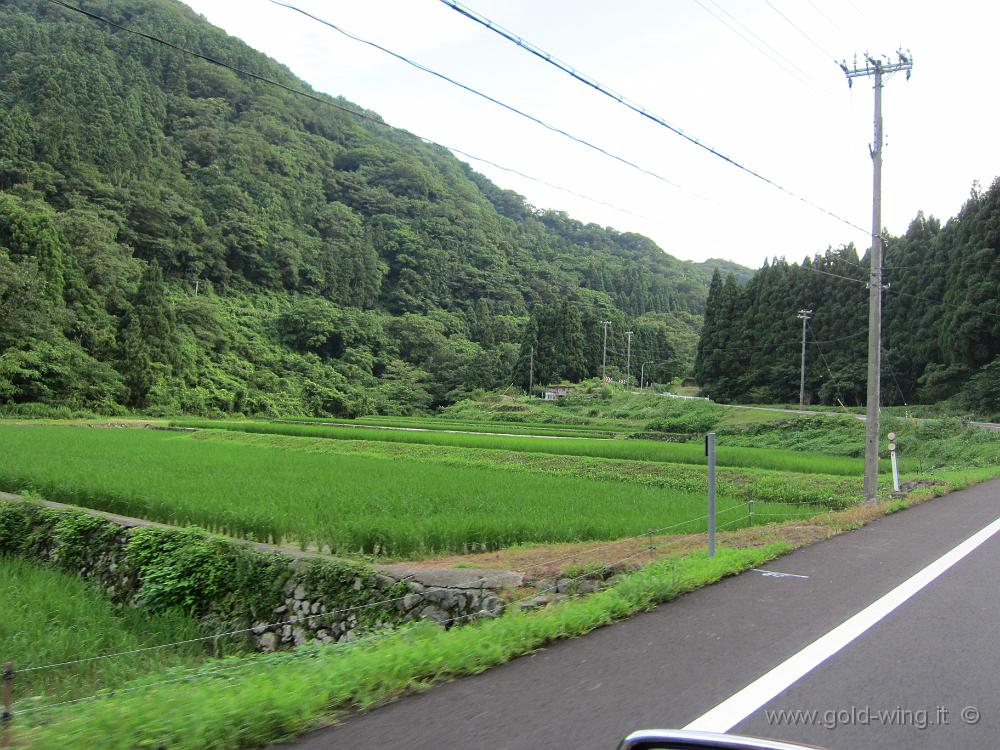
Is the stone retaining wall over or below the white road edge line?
below

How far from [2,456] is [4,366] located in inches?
1159

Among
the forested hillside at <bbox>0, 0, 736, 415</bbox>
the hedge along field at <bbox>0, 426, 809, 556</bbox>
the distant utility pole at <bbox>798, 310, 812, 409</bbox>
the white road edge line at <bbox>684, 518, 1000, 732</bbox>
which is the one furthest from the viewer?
the forested hillside at <bbox>0, 0, 736, 415</bbox>

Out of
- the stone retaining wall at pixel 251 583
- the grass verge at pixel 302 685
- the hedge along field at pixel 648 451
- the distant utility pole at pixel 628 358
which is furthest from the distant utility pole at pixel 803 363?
the grass verge at pixel 302 685

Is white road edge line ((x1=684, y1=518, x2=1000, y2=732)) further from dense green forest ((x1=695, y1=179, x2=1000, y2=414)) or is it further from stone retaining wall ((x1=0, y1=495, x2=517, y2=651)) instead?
dense green forest ((x1=695, y1=179, x2=1000, y2=414))

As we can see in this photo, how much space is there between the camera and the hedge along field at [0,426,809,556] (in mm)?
10625

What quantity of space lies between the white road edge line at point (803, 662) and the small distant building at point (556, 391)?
61528 millimetres

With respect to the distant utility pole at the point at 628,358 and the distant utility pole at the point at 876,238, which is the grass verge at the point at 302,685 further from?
the distant utility pole at the point at 628,358

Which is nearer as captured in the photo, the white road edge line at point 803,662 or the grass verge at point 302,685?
the grass verge at point 302,685

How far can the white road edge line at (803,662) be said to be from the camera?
12.2 feet

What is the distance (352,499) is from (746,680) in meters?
10.1

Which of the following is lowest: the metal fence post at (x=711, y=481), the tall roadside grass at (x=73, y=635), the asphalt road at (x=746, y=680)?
the tall roadside grass at (x=73, y=635)

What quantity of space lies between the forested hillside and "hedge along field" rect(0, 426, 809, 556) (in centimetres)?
3356

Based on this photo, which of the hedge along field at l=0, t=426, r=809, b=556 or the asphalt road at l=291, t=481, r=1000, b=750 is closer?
the asphalt road at l=291, t=481, r=1000, b=750

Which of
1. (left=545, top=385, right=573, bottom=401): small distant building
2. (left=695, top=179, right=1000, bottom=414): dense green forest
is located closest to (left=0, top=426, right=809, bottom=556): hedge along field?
(left=695, top=179, right=1000, bottom=414): dense green forest
